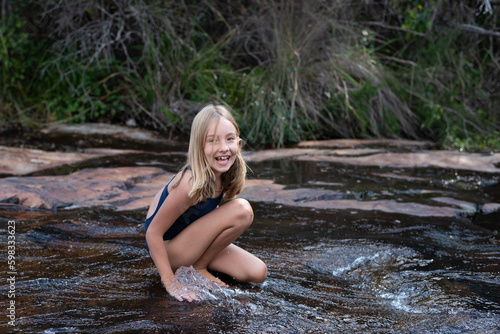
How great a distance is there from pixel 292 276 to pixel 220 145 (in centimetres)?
75

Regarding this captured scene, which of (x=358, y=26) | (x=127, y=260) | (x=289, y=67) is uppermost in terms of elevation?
(x=358, y=26)

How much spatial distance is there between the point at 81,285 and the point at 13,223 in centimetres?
108

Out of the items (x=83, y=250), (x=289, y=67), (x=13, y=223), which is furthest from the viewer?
(x=289, y=67)

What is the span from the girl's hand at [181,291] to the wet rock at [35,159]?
273 cm

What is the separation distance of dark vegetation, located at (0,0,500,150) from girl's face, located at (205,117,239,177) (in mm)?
3853

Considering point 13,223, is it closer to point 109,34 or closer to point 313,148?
point 313,148

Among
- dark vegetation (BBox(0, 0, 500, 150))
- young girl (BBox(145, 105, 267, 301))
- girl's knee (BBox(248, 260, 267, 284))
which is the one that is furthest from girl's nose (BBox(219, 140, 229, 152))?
dark vegetation (BBox(0, 0, 500, 150))

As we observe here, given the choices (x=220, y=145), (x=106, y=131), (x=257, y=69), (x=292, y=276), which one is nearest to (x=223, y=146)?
(x=220, y=145)

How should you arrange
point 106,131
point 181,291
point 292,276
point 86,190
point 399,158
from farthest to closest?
1. point 106,131
2. point 399,158
3. point 86,190
4. point 292,276
5. point 181,291

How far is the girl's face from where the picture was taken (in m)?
2.52

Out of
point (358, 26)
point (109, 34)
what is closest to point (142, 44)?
point (109, 34)

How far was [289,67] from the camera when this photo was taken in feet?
22.5

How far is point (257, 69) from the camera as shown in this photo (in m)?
7.34

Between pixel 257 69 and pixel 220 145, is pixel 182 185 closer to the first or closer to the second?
pixel 220 145
